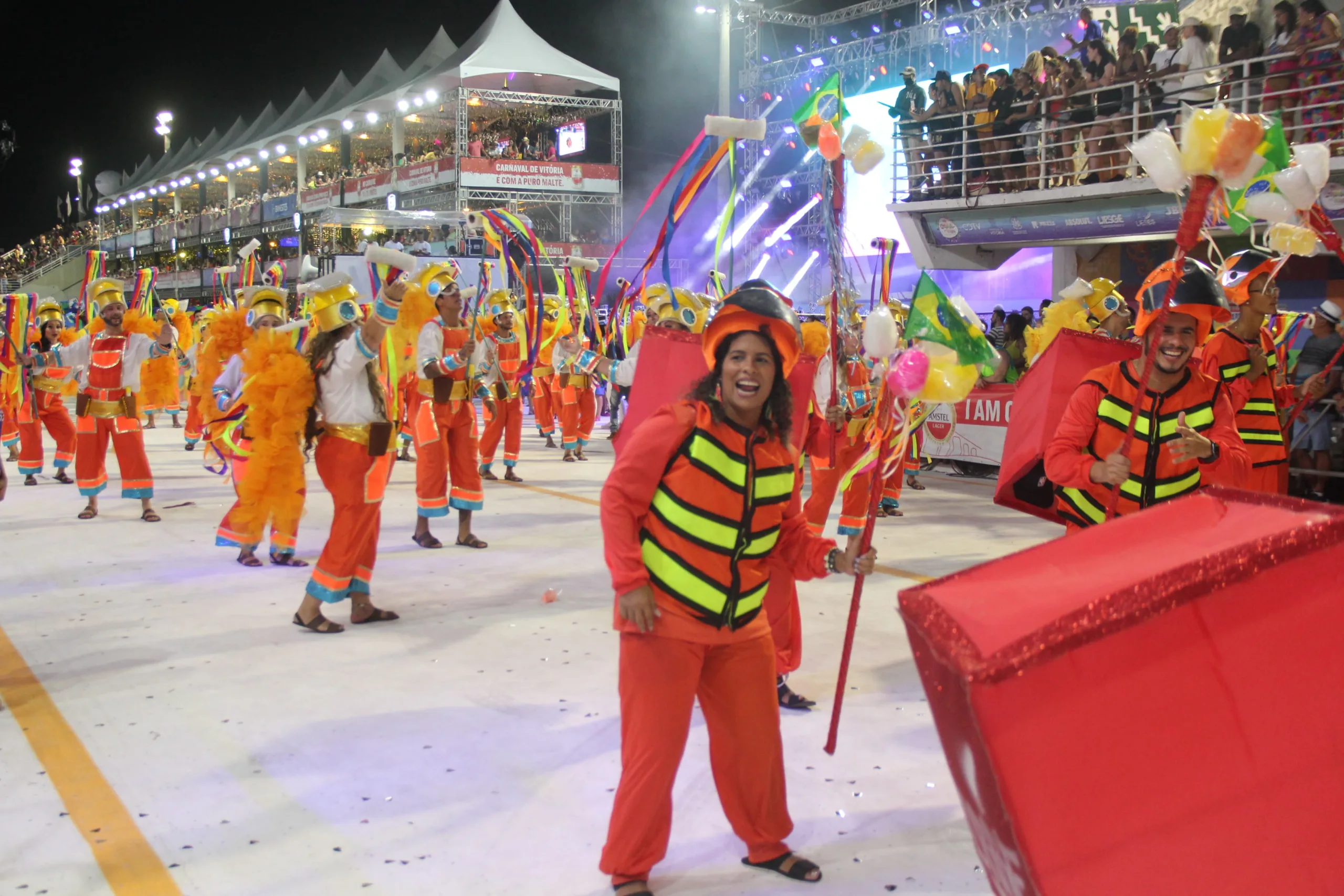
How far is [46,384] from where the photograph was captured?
1041 centimetres

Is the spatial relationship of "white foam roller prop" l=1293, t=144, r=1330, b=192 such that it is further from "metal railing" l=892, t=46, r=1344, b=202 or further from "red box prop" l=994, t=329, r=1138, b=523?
"metal railing" l=892, t=46, r=1344, b=202

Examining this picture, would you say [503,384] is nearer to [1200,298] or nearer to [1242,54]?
[1200,298]

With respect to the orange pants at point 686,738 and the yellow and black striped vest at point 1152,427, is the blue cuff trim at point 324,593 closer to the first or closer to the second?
the orange pants at point 686,738

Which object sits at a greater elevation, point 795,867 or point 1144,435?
point 1144,435

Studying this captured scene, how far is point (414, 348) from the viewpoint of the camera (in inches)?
238

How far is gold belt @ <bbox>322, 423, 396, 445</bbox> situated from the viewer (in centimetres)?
530

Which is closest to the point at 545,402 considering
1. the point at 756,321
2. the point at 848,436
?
the point at 848,436

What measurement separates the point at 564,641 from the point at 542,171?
26.8m

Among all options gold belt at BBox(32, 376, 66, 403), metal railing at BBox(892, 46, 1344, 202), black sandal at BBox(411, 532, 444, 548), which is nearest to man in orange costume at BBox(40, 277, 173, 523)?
gold belt at BBox(32, 376, 66, 403)

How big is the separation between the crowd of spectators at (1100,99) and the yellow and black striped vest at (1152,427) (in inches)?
240

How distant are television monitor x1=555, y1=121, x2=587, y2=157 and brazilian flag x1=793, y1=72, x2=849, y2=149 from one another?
28761mm

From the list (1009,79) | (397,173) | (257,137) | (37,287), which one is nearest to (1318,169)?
(1009,79)

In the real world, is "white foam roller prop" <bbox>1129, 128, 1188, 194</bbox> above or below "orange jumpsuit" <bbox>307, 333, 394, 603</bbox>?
above

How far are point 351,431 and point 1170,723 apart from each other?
4449mm
